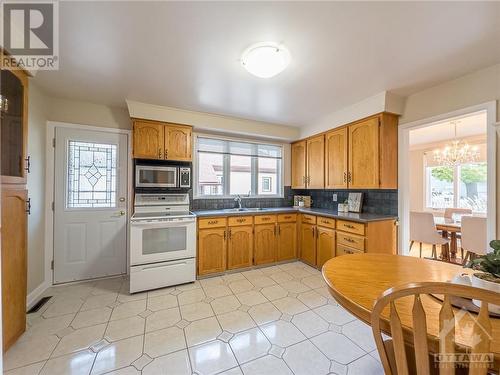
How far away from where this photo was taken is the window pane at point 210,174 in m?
3.48

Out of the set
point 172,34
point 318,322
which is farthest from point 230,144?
point 318,322

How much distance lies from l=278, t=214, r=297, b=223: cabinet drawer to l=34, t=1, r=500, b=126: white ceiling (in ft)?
5.94

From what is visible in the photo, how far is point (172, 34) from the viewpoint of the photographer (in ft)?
5.05

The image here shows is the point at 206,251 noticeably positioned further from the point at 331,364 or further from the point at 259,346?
the point at 331,364

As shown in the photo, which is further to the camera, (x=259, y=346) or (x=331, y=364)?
(x=259, y=346)

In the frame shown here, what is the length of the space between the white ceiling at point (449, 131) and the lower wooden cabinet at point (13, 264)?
4.98m

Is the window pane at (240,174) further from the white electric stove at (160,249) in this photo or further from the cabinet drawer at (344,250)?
the cabinet drawer at (344,250)

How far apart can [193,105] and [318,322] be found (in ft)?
9.49

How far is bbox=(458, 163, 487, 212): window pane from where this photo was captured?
14.6 feet

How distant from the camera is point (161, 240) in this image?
8.63 feet

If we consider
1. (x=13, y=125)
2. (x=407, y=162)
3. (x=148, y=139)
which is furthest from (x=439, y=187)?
(x=13, y=125)

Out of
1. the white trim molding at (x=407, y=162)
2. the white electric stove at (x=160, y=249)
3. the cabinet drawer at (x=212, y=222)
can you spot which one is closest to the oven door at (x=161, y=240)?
the white electric stove at (x=160, y=249)

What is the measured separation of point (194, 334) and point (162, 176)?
1979 millimetres

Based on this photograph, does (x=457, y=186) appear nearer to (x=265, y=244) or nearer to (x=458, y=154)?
(x=458, y=154)
